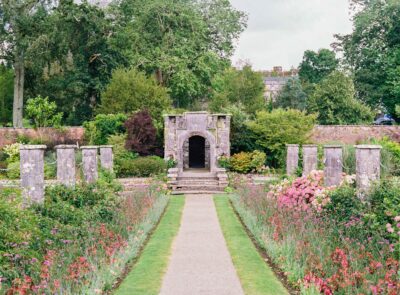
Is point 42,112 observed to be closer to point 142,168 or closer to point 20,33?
point 20,33

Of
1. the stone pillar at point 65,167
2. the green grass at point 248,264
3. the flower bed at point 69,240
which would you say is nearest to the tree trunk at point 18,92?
the stone pillar at point 65,167

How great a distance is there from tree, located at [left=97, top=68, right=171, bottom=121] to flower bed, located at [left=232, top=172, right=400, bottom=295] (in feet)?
56.3

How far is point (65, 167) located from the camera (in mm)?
11422

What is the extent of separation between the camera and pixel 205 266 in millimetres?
7773

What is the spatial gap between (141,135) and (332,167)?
48.2 ft

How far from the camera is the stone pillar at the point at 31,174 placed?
948 cm

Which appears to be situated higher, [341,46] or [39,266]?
[341,46]

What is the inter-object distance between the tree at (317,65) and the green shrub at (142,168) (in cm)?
3384

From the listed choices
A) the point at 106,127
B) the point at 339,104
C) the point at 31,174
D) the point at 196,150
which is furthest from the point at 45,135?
the point at 31,174

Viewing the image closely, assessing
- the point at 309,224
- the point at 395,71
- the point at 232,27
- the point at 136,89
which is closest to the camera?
the point at 309,224

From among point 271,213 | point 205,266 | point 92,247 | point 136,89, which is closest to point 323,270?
point 205,266

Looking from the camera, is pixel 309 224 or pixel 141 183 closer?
pixel 309 224

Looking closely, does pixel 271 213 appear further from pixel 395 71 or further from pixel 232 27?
pixel 232 27

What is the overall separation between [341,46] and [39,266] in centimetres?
3713
